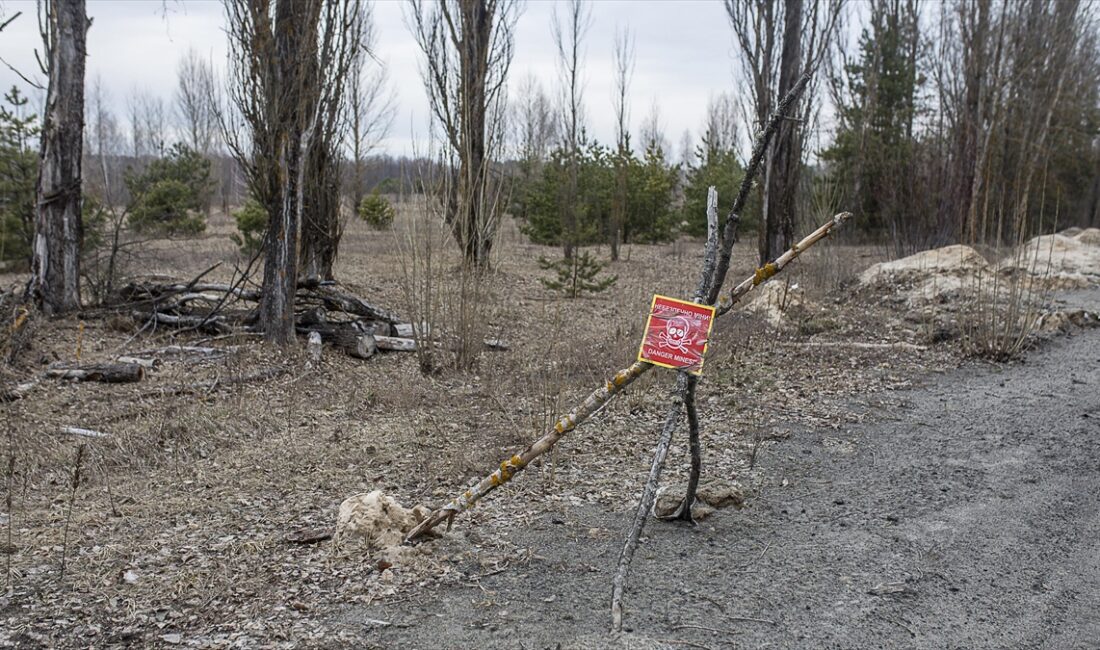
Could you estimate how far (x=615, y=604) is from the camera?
10.5ft

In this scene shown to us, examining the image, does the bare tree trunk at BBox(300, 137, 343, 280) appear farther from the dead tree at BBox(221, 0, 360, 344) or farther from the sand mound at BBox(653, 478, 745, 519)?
the sand mound at BBox(653, 478, 745, 519)

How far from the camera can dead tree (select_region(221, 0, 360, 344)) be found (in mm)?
7707

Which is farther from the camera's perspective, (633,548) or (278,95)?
(278,95)

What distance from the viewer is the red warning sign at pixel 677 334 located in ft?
11.3

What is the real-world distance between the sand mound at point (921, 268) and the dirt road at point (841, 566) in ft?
18.2

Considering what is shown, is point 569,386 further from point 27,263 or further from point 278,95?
point 27,263

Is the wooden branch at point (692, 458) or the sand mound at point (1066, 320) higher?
the sand mound at point (1066, 320)

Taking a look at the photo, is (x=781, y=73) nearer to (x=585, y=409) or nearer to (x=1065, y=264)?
(x=1065, y=264)

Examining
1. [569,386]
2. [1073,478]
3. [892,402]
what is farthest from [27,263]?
[1073,478]

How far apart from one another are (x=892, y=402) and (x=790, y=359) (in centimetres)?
Answer: 142

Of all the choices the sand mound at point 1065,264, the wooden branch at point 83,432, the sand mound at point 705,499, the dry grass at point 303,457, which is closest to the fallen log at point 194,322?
the dry grass at point 303,457

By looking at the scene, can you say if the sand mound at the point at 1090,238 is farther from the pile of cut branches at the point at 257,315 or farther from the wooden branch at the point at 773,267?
the wooden branch at the point at 773,267

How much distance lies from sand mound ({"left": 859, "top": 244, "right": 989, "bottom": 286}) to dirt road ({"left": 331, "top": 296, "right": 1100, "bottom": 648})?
554 cm

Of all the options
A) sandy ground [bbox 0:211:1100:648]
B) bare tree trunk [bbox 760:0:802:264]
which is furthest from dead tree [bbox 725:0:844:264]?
sandy ground [bbox 0:211:1100:648]
